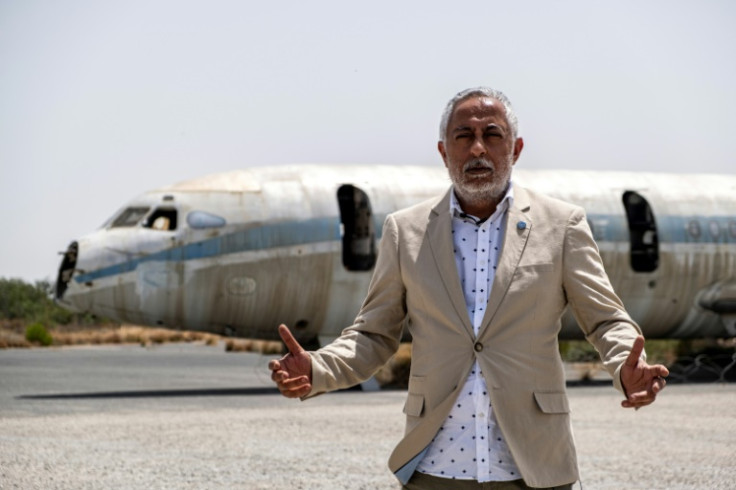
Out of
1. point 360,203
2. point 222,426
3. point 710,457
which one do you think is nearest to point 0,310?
point 360,203

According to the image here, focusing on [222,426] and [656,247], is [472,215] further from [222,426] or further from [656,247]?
[656,247]

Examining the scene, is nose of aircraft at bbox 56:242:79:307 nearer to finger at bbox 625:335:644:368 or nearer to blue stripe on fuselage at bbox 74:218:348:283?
blue stripe on fuselage at bbox 74:218:348:283

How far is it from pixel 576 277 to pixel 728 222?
Answer: 808 inches

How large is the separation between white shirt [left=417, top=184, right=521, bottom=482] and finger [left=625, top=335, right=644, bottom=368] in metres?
0.56

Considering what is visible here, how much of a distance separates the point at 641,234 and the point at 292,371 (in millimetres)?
20572

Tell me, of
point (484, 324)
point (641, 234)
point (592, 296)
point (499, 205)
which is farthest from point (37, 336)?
point (592, 296)

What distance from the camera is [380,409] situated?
16859 mm

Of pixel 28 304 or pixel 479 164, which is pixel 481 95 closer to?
pixel 479 164

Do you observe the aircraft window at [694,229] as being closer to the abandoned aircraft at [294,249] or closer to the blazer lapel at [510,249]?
the abandoned aircraft at [294,249]

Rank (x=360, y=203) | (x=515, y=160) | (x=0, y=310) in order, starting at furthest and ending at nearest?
(x=0, y=310), (x=360, y=203), (x=515, y=160)

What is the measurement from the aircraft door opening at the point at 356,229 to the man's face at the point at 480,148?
53.0ft

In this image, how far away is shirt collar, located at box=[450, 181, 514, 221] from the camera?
4.32 meters

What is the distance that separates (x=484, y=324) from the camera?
410cm

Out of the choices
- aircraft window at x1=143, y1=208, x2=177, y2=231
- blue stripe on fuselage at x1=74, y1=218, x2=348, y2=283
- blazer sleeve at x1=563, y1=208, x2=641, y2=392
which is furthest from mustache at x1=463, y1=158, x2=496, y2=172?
aircraft window at x1=143, y1=208, x2=177, y2=231
